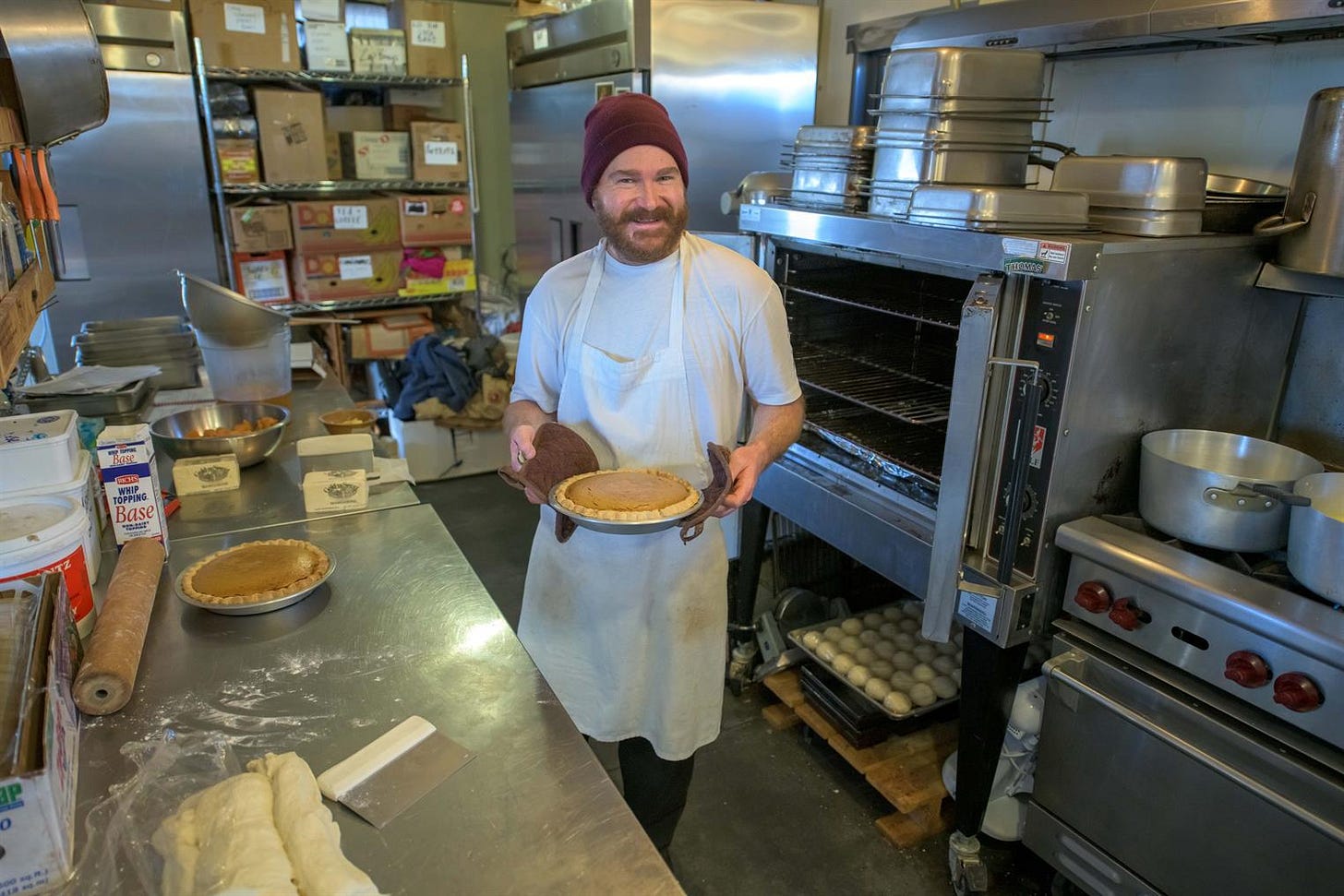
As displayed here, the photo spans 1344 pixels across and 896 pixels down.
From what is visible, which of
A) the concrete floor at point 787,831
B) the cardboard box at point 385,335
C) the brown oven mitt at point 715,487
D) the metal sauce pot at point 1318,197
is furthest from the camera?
the cardboard box at point 385,335

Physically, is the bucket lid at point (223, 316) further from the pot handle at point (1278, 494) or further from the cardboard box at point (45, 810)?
the pot handle at point (1278, 494)

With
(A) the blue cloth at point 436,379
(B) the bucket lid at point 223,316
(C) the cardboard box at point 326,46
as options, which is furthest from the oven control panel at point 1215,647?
(C) the cardboard box at point 326,46

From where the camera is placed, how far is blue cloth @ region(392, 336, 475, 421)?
4281 millimetres

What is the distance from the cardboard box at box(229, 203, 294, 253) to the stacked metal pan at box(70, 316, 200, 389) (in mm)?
1392

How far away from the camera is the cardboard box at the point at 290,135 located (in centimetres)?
430

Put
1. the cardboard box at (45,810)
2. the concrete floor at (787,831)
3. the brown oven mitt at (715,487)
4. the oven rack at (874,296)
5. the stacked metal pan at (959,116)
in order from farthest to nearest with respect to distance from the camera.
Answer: the oven rack at (874,296), the concrete floor at (787,831), the stacked metal pan at (959,116), the brown oven mitt at (715,487), the cardboard box at (45,810)

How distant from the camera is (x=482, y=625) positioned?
1.54 metres

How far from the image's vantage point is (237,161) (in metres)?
4.32

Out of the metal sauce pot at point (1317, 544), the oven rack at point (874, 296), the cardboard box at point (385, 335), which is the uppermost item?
the oven rack at point (874, 296)

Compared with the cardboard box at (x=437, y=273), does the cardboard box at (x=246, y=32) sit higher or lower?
higher

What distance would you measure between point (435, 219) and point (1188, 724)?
14.2 feet

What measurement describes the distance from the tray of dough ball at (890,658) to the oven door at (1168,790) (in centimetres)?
47

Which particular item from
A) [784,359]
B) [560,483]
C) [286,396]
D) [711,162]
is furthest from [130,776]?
[711,162]

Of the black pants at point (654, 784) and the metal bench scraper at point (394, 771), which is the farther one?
the black pants at point (654, 784)
